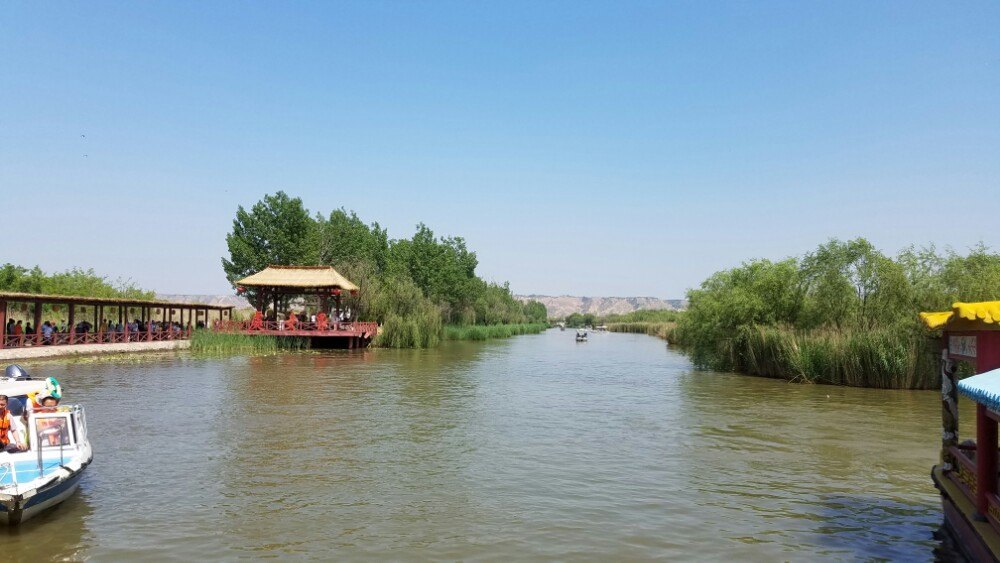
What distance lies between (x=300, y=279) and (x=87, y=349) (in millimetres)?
14055

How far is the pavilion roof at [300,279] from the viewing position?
141 ft

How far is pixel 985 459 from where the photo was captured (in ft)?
23.3

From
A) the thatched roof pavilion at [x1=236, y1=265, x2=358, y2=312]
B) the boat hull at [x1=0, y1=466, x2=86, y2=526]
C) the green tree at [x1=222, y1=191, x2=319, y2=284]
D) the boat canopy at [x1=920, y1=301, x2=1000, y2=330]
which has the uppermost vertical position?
the green tree at [x1=222, y1=191, x2=319, y2=284]

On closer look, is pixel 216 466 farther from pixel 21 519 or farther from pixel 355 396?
pixel 355 396

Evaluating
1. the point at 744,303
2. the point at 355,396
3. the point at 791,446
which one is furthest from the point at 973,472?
the point at 744,303

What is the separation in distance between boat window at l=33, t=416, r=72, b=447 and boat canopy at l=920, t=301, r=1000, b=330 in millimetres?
11566

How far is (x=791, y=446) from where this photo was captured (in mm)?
14344

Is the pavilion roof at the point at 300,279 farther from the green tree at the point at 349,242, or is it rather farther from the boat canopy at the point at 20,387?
the boat canopy at the point at 20,387

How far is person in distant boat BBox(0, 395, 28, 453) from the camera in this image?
9047mm

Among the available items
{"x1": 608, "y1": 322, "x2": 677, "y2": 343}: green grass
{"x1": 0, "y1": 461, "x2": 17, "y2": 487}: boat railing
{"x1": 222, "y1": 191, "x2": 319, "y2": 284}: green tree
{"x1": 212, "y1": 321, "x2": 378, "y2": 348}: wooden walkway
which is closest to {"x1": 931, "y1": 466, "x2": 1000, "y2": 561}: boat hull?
{"x1": 0, "y1": 461, "x2": 17, "y2": 487}: boat railing

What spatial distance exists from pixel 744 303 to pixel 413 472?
21830 millimetres

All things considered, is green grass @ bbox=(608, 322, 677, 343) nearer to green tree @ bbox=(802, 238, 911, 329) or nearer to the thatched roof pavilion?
the thatched roof pavilion

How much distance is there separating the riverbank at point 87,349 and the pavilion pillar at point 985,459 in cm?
3140

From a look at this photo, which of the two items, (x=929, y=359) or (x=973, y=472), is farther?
(x=929, y=359)
